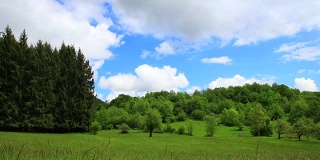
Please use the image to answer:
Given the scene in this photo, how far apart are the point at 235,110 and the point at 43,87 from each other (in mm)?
92968

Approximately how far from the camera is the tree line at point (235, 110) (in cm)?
7675

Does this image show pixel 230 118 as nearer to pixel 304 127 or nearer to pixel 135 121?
pixel 135 121

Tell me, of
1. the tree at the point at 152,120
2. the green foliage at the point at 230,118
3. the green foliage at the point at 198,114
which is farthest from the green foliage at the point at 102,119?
the green foliage at the point at 230,118

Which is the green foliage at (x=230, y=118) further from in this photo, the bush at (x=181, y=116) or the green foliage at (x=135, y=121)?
the green foliage at (x=135, y=121)

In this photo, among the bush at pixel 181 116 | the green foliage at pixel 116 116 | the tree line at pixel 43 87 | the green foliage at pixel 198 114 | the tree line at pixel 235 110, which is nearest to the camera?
the tree line at pixel 43 87

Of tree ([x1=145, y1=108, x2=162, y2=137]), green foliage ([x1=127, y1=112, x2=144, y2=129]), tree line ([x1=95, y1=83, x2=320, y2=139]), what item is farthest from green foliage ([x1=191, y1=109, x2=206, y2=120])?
tree ([x1=145, y1=108, x2=162, y2=137])

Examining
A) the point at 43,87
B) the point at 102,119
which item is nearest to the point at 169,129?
the point at 102,119

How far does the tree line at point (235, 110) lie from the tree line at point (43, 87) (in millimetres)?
8101

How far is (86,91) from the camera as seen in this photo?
58656 mm

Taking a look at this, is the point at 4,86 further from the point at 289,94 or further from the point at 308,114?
the point at 289,94

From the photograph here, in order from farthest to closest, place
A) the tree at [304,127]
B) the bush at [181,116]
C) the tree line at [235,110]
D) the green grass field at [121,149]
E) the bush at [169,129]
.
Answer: the bush at [181,116], the bush at [169,129], the tree line at [235,110], the tree at [304,127], the green grass field at [121,149]

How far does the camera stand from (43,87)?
171ft

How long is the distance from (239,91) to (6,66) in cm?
14272

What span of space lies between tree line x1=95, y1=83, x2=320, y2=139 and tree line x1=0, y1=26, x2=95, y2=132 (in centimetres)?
810
